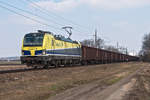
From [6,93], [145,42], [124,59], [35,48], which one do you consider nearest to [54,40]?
[35,48]

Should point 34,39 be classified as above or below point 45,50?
above

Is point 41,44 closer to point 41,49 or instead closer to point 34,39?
point 41,49

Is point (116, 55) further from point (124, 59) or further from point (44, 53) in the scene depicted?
point (44, 53)

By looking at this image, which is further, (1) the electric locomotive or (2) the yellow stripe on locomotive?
(2) the yellow stripe on locomotive

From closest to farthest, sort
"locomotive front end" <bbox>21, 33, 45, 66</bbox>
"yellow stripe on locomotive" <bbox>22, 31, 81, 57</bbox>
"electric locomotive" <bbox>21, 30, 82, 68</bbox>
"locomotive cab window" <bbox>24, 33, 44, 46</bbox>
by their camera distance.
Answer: "locomotive front end" <bbox>21, 33, 45, 66</bbox>
"electric locomotive" <bbox>21, 30, 82, 68</bbox>
"yellow stripe on locomotive" <bbox>22, 31, 81, 57</bbox>
"locomotive cab window" <bbox>24, 33, 44, 46</bbox>

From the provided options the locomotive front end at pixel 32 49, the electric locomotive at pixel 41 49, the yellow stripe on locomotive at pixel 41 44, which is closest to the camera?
the locomotive front end at pixel 32 49

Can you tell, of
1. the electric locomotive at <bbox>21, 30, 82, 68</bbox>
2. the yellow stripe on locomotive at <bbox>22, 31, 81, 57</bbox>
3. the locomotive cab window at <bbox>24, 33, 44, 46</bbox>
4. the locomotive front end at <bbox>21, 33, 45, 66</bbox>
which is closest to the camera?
the locomotive front end at <bbox>21, 33, 45, 66</bbox>

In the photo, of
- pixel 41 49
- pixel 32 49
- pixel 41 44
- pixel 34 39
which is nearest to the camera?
pixel 32 49

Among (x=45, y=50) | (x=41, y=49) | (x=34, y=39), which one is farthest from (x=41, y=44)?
(x=34, y=39)

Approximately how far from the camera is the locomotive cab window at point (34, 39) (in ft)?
80.9

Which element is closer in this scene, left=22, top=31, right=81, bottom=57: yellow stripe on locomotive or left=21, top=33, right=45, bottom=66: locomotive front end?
left=21, top=33, right=45, bottom=66: locomotive front end

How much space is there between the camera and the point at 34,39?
2494 cm

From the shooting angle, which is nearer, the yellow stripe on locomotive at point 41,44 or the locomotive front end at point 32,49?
the locomotive front end at point 32,49

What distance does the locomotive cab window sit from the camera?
80.9 ft
